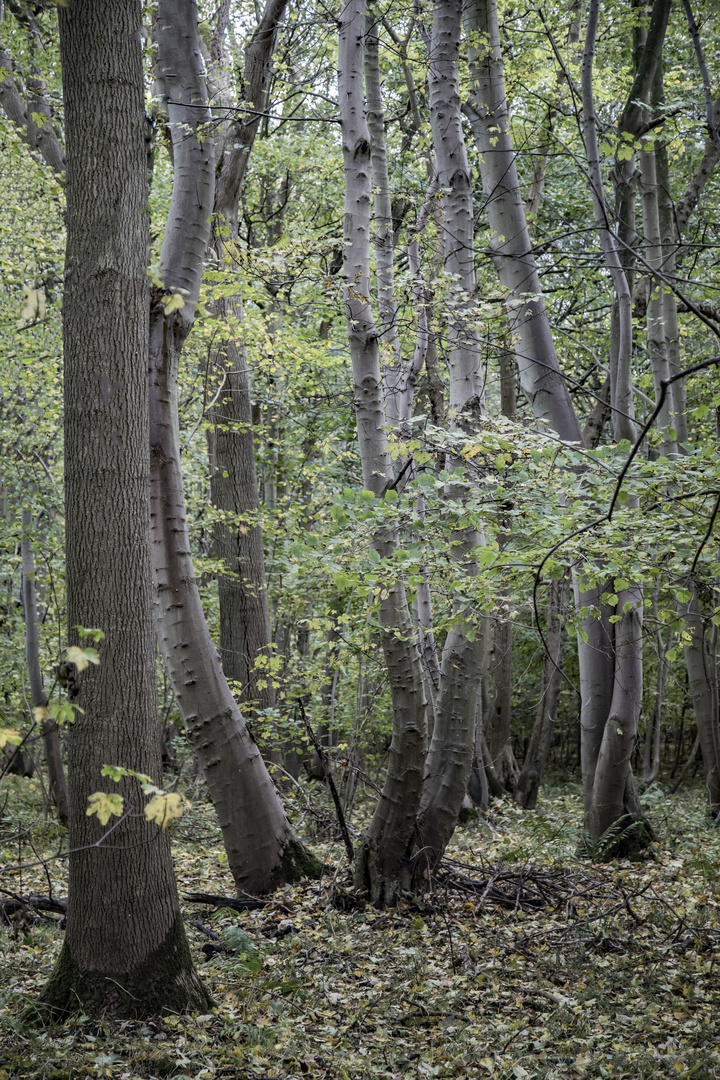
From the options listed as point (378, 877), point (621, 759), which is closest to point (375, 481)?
point (378, 877)

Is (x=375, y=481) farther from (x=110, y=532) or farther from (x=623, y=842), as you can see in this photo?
(x=623, y=842)

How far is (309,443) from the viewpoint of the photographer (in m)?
13.4

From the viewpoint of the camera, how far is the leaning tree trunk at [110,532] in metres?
3.66

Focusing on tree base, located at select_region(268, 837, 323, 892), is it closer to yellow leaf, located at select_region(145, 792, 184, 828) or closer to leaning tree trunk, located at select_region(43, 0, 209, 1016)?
leaning tree trunk, located at select_region(43, 0, 209, 1016)

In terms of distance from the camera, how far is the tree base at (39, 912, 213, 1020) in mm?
3617

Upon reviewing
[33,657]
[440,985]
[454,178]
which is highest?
[454,178]

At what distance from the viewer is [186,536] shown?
5.64m

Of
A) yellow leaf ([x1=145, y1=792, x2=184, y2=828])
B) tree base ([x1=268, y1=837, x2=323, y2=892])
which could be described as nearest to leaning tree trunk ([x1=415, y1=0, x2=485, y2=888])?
tree base ([x1=268, y1=837, x2=323, y2=892])

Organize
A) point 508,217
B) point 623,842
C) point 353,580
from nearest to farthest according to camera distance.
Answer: point 353,580 → point 508,217 → point 623,842

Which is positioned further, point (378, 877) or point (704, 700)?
point (704, 700)

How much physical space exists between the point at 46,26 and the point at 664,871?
10902 millimetres

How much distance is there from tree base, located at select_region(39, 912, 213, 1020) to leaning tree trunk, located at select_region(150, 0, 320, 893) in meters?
2.07

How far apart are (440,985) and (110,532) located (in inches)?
126

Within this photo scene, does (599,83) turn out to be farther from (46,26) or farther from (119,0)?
(119,0)
